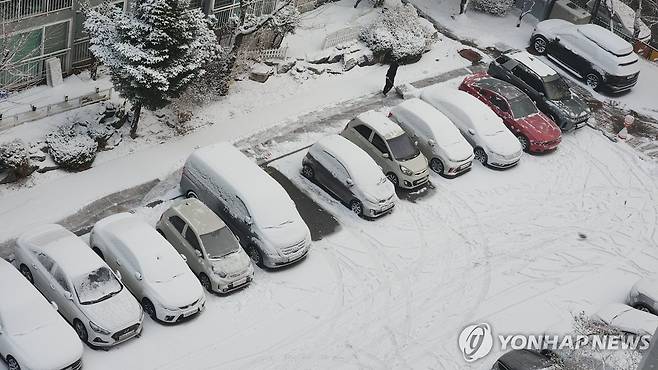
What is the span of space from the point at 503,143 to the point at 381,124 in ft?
14.7

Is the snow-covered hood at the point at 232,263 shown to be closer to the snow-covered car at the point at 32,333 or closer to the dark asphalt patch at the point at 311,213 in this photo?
the dark asphalt patch at the point at 311,213

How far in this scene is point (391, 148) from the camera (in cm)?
2731

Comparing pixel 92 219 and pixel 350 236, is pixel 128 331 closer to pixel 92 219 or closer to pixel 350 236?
pixel 92 219

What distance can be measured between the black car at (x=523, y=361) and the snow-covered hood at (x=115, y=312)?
28.6ft

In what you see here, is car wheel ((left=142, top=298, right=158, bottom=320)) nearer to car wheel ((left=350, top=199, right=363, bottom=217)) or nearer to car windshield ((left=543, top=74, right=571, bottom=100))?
car wheel ((left=350, top=199, right=363, bottom=217))

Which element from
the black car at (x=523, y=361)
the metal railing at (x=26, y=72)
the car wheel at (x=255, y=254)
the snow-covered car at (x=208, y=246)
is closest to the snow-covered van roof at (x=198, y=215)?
the snow-covered car at (x=208, y=246)

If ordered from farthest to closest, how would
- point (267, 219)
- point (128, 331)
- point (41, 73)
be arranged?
1. point (41, 73)
2. point (267, 219)
3. point (128, 331)

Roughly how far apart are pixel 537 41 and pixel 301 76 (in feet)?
36.6

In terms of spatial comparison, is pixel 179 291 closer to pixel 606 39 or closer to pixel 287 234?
pixel 287 234

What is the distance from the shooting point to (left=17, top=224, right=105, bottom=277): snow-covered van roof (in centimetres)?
2067

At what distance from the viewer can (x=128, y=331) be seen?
2022cm

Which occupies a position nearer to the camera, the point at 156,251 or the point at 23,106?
the point at 156,251

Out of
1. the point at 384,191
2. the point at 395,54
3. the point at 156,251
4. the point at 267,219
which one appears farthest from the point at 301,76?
the point at 156,251

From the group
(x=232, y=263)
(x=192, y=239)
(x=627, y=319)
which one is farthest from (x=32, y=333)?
(x=627, y=319)
